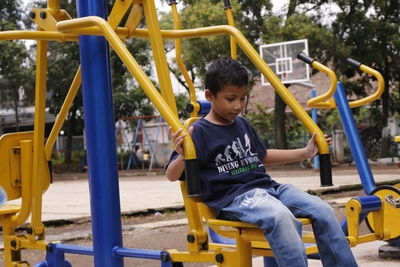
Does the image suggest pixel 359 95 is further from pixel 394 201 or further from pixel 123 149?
pixel 394 201

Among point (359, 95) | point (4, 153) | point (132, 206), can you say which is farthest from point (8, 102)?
point (4, 153)

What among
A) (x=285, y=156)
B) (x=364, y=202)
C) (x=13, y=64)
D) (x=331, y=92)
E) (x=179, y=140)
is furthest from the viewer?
(x=13, y=64)

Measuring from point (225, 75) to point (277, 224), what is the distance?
583mm

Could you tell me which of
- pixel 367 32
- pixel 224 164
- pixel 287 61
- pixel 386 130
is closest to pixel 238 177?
pixel 224 164

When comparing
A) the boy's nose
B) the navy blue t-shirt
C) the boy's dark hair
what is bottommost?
the navy blue t-shirt

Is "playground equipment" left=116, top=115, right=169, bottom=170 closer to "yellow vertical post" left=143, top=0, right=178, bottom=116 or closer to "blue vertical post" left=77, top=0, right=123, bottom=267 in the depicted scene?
"blue vertical post" left=77, top=0, right=123, bottom=267

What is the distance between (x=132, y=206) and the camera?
8781 millimetres

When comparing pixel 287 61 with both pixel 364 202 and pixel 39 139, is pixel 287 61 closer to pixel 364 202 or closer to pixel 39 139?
pixel 364 202

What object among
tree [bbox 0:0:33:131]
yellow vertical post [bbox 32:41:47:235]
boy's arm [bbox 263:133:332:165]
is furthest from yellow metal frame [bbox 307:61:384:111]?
tree [bbox 0:0:33:131]

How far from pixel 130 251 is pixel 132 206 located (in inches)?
241

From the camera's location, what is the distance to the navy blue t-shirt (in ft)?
8.18

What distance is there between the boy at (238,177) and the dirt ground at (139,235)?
2129mm

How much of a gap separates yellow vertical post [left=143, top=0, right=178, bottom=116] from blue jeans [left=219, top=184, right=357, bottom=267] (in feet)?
1.49

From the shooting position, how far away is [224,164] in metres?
2.54
